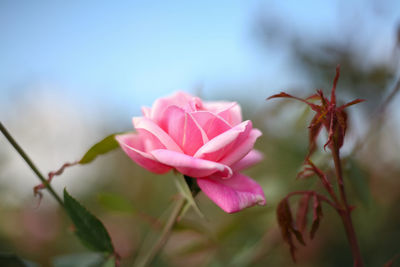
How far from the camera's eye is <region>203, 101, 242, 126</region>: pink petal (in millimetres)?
370

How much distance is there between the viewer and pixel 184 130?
349mm

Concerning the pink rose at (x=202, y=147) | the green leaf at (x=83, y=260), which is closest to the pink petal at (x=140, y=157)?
the pink rose at (x=202, y=147)

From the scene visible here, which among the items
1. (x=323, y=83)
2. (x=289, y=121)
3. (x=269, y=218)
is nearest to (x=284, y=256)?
(x=269, y=218)

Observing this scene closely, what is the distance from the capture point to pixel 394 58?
0.61m

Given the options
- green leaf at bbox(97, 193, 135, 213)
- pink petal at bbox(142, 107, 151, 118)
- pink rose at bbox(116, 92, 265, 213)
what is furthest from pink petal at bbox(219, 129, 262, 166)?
green leaf at bbox(97, 193, 135, 213)

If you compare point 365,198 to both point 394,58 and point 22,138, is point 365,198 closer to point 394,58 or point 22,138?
point 394,58

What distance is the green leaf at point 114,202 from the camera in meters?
0.50

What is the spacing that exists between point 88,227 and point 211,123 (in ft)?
0.64

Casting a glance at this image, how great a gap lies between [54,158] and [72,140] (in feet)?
0.63

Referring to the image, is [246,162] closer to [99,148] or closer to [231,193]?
[231,193]

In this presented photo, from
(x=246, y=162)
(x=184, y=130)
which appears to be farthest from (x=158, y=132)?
(x=246, y=162)

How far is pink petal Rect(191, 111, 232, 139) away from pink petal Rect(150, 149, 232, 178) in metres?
0.04

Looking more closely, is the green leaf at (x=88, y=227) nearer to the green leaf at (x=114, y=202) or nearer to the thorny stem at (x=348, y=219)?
the green leaf at (x=114, y=202)

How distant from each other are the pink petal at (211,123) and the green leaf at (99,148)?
0.41ft
